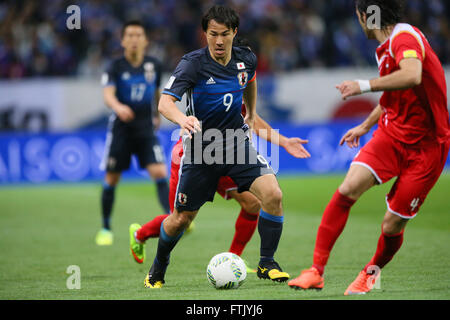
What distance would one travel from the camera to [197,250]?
8.23 metres

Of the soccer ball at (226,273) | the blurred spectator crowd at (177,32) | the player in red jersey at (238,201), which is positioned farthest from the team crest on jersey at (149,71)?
the blurred spectator crowd at (177,32)

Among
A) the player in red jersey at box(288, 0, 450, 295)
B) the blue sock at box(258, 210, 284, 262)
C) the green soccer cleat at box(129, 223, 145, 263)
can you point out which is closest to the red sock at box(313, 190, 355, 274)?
the player in red jersey at box(288, 0, 450, 295)

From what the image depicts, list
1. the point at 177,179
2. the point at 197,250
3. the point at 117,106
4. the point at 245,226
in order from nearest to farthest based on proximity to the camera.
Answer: the point at 177,179 → the point at 245,226 → the point at 197,250 → the point at 117,106

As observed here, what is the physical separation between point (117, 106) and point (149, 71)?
85cm

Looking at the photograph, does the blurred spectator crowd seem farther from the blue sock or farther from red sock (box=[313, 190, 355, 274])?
red sock (box=[313, 190, 355, 274])

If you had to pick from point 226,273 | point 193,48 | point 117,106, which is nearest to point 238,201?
point 226,273

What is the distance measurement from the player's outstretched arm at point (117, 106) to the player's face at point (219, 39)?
3152 millimetres

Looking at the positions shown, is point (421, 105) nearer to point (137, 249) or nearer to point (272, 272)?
point (272, 272)

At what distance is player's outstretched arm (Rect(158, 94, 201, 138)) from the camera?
16.5ft

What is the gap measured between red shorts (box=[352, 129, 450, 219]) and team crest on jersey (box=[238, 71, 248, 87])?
1221 mm

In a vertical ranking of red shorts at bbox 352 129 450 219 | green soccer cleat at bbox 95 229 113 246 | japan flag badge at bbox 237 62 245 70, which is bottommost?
green soccer cleat at bbox 95 229 113 246

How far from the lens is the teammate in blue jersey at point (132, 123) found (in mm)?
9227

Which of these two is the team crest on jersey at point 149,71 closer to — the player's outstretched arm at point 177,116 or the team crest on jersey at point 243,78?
the team crest on jersey at point 243,78
